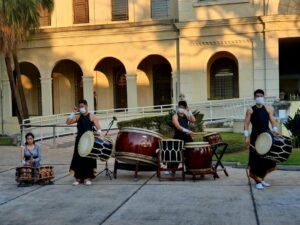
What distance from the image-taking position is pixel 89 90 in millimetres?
29547

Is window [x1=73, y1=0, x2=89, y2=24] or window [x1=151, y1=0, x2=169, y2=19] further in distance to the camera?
window [x1=73, y1=0, x2=89, y2=24]

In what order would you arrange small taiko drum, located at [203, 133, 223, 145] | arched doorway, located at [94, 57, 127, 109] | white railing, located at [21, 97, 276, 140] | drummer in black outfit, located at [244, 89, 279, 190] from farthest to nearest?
arched doorway, located at [94, 57, 127, 109] → white railing, located at [21, 97, 276, 140] → small taiko drum, located at [203, 133, 223, 145] → drummer in black outfit, located at [244, 89, 279, 190]

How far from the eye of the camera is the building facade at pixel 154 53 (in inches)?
1022

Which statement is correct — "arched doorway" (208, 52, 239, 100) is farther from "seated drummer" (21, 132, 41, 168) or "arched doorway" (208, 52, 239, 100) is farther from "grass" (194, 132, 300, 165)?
"seated drummer" (21, 132, 41, 168)

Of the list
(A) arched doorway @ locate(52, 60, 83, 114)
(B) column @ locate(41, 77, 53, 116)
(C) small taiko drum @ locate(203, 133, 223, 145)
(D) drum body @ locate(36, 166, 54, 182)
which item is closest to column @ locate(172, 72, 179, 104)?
(A) arched doorway @ locate(52, 60, 83, 114)

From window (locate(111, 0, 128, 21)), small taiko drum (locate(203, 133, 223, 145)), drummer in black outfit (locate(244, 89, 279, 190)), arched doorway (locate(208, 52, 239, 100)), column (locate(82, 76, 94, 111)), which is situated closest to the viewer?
drummer in black outfit (locate(244, 89, 279, 190))

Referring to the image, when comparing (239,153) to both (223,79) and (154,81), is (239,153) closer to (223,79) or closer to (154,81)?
(223,79)

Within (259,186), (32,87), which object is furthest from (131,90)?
(259,186)

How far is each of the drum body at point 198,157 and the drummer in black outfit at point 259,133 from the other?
99 centimetres

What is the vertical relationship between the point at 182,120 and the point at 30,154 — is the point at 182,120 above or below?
above

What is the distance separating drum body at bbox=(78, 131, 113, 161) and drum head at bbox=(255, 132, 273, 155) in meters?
3.14

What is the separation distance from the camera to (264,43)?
2569cm

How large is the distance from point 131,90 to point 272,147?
1961 cm

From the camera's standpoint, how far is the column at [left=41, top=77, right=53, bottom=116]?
30.2 metres
